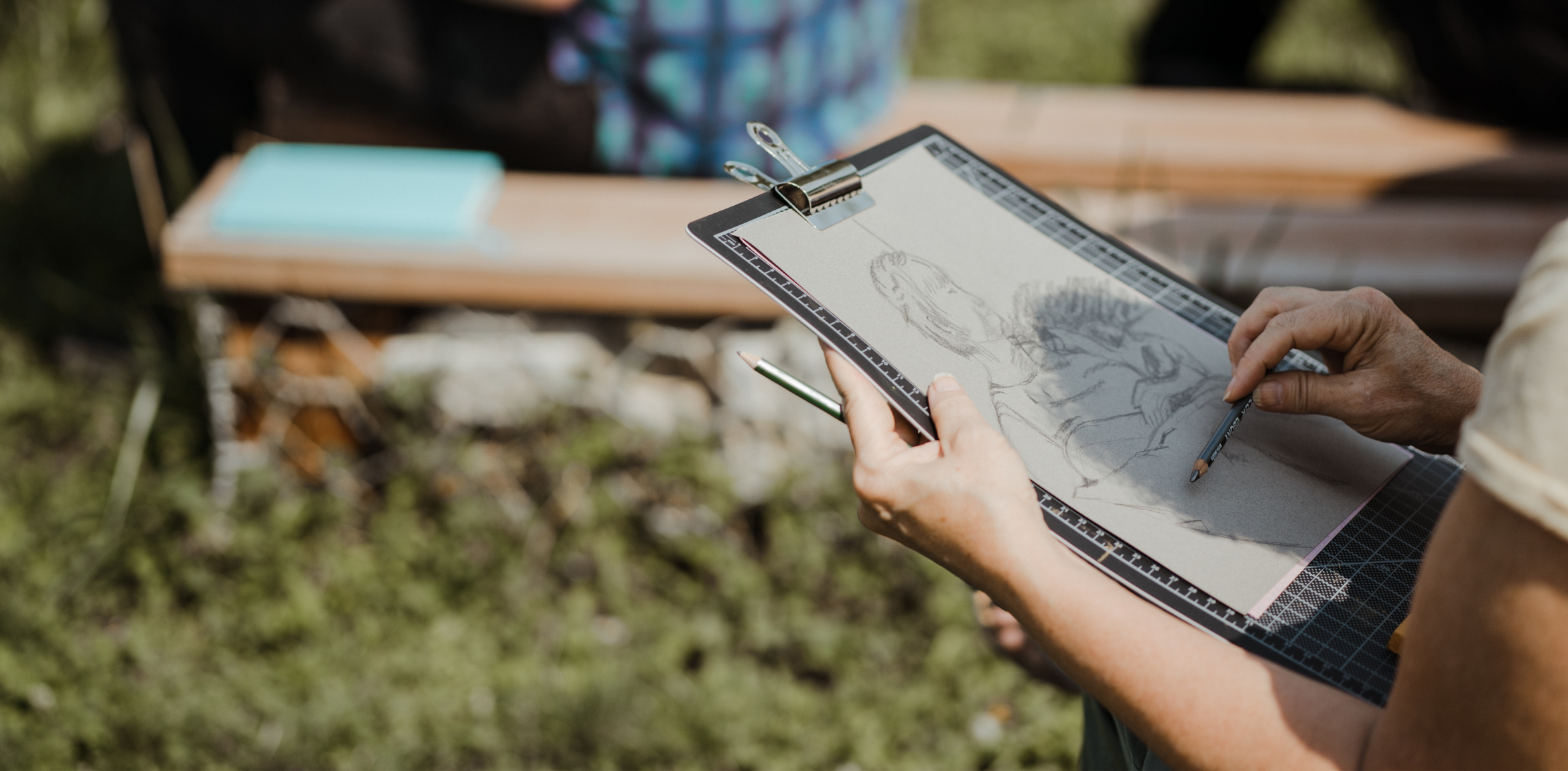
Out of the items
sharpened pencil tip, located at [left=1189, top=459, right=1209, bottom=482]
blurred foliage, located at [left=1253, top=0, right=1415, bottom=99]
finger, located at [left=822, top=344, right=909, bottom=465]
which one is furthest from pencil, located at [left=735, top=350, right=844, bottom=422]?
blurred foliage, located at [left=1253, top=0, right=1415, bottom=99]

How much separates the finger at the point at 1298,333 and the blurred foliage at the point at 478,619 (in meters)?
1.17

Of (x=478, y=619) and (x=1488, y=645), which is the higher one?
(x=1488, y=645)

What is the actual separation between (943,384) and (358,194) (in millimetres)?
1507

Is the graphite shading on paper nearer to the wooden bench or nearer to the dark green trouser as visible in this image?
the dark green trouser

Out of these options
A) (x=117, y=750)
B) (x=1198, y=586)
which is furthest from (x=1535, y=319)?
(x=117, y=750)

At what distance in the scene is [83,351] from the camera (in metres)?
2.40

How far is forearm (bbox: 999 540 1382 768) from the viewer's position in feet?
2.33

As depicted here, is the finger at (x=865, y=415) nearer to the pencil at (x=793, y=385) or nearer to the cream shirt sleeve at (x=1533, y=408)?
the pencil at (x=793, y=385)

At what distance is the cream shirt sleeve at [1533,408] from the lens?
51 cm

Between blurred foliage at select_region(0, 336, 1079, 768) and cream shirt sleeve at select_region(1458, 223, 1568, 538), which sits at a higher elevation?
cream shirt sleeve at select_region(1458, 223, 1568, 538)

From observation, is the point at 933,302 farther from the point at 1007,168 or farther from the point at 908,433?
the point at 1007,168

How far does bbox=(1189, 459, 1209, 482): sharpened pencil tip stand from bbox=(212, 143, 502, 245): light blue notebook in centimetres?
145

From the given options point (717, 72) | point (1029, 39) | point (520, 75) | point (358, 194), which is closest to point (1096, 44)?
point (1029, 39)

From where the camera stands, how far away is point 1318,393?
0.89 m
